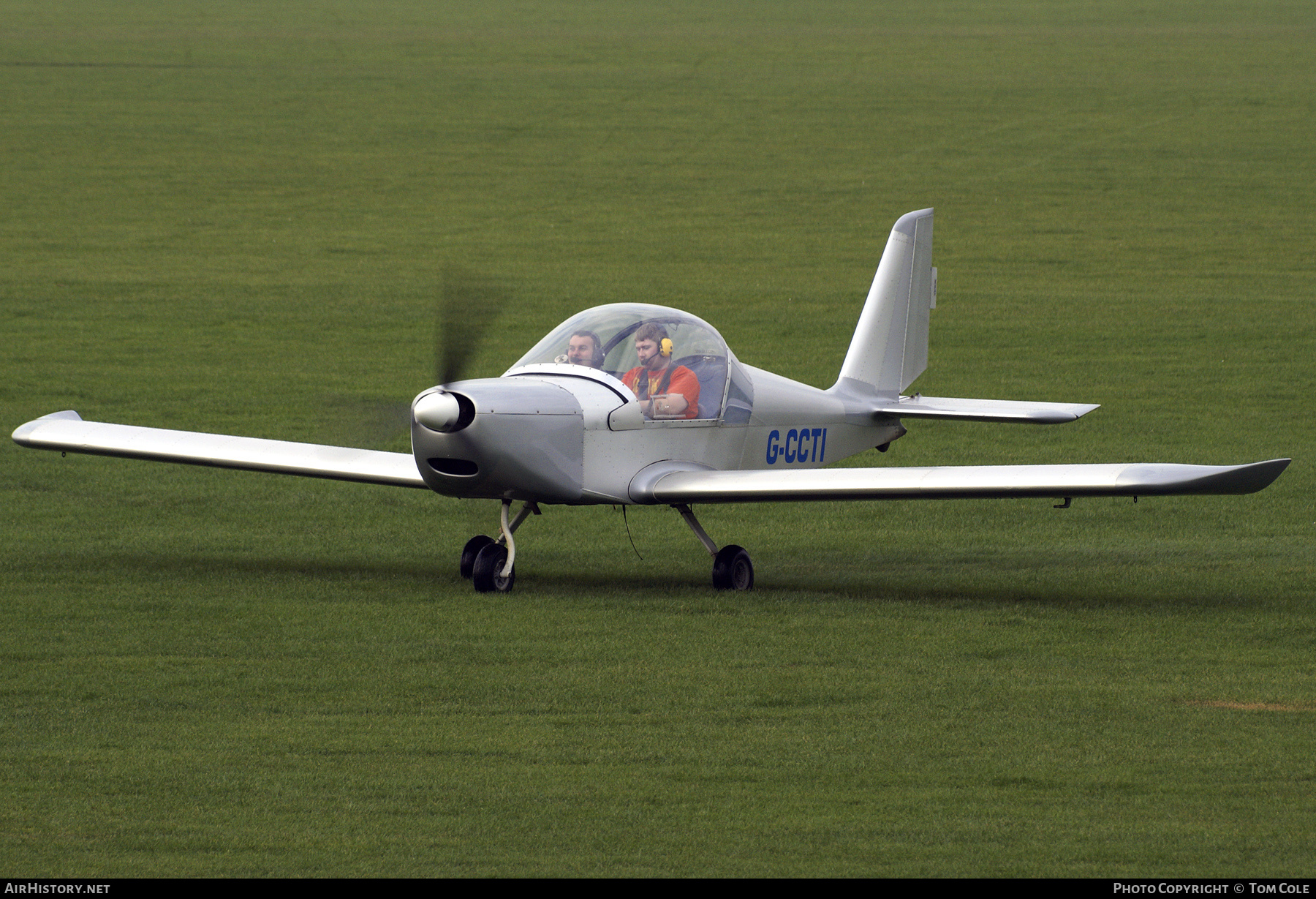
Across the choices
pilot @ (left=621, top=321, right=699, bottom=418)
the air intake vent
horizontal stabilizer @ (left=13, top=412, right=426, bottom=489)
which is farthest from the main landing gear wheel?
horizontal stabilizer @ (left=13, top=412, right=426, bottom=489)

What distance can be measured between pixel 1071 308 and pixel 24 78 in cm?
3637

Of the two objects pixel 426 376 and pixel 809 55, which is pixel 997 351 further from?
pixel 809 55

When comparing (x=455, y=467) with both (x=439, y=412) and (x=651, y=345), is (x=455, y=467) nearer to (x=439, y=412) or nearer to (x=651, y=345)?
(x=439, y=412)

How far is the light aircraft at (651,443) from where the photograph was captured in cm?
1296

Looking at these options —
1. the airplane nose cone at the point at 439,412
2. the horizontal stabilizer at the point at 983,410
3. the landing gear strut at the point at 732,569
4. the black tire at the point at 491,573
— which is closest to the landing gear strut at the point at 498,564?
the black tire at the point at 491,573

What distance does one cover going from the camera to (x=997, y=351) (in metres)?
28.8

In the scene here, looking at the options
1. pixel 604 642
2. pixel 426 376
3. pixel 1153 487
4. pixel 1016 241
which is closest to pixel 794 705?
pixel 604 642

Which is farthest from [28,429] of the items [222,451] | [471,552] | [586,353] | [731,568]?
[731,568]

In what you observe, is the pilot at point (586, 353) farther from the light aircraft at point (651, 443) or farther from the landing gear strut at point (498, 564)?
the landing gear strut at point (498, 564)

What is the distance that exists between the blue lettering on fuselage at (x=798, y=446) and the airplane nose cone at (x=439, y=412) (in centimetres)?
322

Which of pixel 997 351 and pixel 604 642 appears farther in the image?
pixel 997 351

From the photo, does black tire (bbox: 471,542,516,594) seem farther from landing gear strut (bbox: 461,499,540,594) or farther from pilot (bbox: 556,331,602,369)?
pilot (bbox: 556,331,602,369)

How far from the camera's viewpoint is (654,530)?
17375 millimetres

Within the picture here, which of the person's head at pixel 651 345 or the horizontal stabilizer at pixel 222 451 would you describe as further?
the horizontal stabilizer at pixel 222 451
